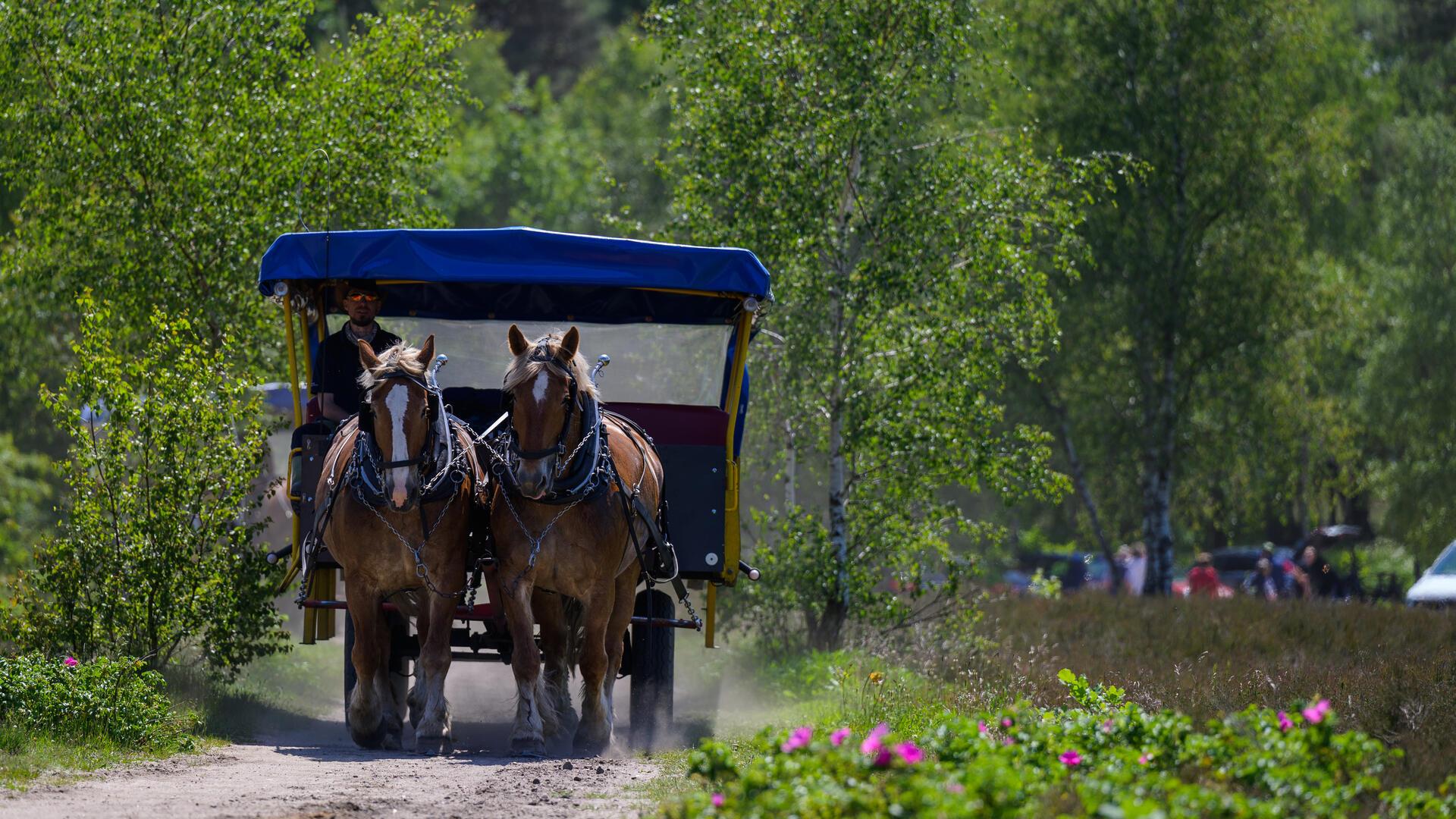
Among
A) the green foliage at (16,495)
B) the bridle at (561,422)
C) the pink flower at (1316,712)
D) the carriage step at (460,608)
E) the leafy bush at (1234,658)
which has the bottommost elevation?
the leafy bush at (1234,658)

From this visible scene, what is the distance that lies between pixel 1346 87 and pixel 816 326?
67.8 ft

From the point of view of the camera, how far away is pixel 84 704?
9141mm

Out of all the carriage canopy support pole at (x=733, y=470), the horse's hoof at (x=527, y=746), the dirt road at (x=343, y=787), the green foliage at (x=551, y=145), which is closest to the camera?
the dirt road at (x=343, y=787)

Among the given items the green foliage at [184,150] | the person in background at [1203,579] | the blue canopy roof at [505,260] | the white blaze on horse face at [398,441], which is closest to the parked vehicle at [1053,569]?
the person in background at [1203,579]

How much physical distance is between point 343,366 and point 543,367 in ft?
7.39

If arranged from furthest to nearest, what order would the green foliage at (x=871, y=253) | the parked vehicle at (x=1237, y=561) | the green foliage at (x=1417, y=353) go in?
the parked vehicle at (x=1237, y=561)
the green foliage at (x=1417, y=353)
the green foliage at (x=871, y=253)

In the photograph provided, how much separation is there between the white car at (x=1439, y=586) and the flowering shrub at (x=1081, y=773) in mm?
13958

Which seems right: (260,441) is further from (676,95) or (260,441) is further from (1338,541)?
(1338,541)

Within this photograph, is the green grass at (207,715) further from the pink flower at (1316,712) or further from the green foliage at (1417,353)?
the green foliage at (1417,353)

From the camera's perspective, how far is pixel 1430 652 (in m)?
12.5

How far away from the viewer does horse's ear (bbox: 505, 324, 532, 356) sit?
359 inches

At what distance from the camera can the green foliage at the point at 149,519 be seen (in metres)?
10.7

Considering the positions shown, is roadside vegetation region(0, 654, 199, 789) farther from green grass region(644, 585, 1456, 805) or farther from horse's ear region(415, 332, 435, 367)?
green grass region(644, 585, 1456, 805)

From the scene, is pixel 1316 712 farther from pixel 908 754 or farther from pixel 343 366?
pixel 343 366
